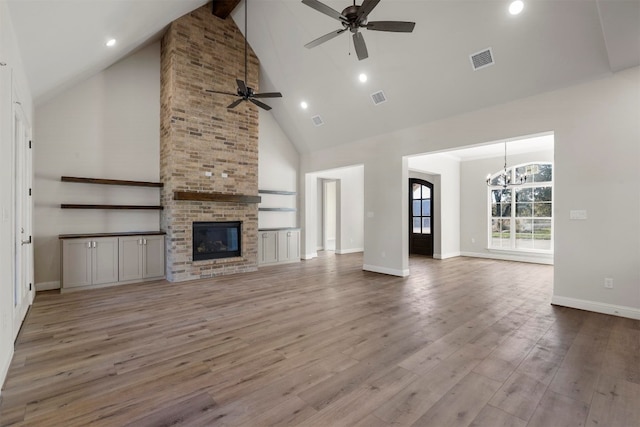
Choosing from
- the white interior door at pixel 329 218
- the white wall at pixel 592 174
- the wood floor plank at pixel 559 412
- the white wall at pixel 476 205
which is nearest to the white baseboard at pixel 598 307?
the white wall at pixel 592 174

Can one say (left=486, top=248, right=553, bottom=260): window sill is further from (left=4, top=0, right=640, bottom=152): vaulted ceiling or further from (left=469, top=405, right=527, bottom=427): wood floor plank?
(left=469, top=405, right=527, bottom=427): wood floor plank

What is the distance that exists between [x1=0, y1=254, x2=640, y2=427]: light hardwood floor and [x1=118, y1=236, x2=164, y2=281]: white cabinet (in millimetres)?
752

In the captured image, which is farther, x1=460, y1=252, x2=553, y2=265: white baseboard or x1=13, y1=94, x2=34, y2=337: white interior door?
x1=460, y1=252, x2=553, y2=265: white baseboard

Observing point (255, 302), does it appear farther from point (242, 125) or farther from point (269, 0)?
point (269, 0)

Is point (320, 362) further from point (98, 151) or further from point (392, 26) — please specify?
point (98, 151)

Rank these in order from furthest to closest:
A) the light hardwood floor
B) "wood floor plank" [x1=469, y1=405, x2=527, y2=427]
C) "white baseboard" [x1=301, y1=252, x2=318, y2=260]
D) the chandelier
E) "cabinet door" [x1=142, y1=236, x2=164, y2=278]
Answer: "white baseboard" [x1=301, y1=252, x2=318, y2=260] < the chandelier < "cabinet door" [x1=142, y1=236, x2=164, y2=278] < the light hardwood floor < "wood floor plank" [x1=469, y1=405, x2=527, y2=427]

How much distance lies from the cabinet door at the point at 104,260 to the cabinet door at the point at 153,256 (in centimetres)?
46

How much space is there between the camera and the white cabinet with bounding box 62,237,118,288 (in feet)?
16.3

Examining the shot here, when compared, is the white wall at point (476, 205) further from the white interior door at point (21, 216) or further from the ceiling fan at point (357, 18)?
the white interior door at point (21, 216)

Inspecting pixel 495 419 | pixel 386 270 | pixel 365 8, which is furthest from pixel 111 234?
pixel 495 419

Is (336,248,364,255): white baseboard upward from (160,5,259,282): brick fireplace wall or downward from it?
downward

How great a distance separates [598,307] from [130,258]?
7.11 meters

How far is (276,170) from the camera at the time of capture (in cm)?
823

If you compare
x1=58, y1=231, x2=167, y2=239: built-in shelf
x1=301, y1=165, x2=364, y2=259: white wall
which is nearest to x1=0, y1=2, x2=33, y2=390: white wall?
x1=58, y1=231, x2=167, y2=239: built-in shelf
